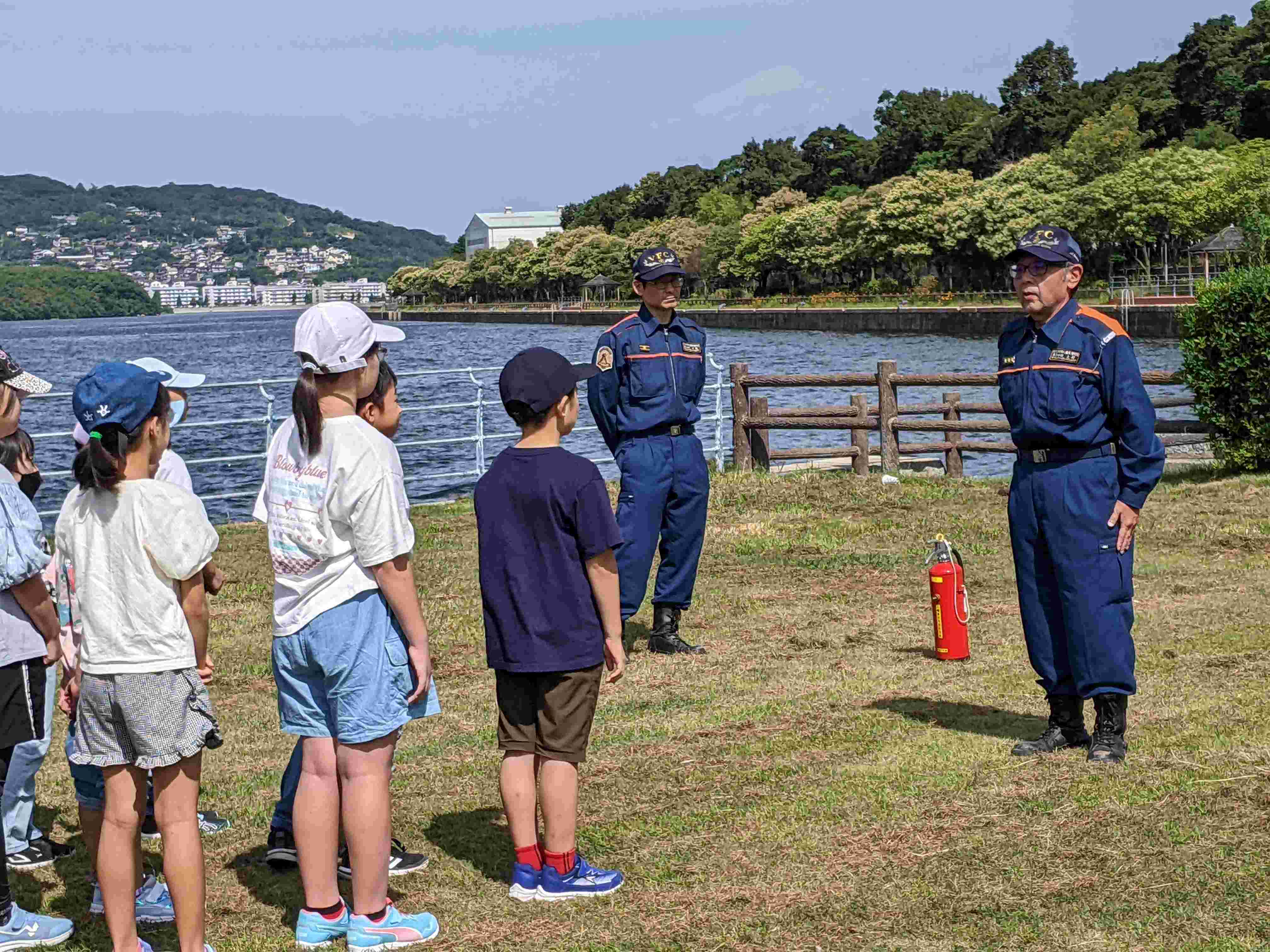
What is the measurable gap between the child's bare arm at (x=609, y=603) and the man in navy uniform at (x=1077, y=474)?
1993 mm

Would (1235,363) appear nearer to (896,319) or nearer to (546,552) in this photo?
(546,552)

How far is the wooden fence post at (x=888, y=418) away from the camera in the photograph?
15594 millimetres

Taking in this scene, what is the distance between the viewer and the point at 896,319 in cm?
6931

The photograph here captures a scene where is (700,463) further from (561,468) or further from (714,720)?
(561,468)

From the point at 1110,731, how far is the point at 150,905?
11.5ft

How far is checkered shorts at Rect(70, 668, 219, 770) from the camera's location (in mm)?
3770

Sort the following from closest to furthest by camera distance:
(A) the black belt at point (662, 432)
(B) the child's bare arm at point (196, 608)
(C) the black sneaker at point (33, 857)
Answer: (B) the child's bare arm at point (196, 608) < (C) the black sneaker at point (33, 857) < (A) the black belt at point (662, 432)

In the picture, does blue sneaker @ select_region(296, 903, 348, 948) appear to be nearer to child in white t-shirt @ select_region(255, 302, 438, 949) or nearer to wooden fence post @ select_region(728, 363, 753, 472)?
child in white t-shirt @ select_region(255, 302, 438, 949)

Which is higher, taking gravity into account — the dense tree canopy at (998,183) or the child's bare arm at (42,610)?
the dense tree canopy at (998,183)

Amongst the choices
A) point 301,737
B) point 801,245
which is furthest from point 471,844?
point 801,245

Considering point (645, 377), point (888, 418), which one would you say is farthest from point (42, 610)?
point (888, 418)

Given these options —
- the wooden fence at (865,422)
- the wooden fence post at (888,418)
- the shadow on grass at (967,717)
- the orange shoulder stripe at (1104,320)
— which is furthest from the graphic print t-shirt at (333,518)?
the wooden fence post at (888,418)

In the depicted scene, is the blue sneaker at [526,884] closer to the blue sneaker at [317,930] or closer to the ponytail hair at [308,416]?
the blue sneaker at [317,930]

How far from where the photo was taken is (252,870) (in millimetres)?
4945
